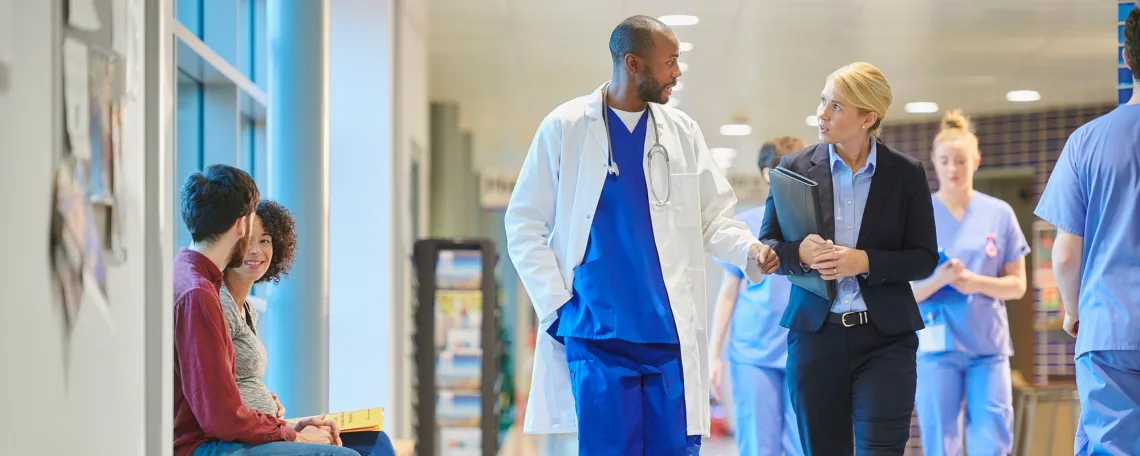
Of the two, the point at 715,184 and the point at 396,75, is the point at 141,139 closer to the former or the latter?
the point at 715,184

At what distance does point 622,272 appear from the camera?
2.98 m

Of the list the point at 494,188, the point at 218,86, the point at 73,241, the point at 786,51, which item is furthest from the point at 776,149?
the point at 494,188

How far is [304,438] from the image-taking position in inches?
113

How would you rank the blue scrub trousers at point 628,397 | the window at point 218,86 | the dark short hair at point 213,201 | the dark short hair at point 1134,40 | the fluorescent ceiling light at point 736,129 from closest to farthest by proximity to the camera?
1. the dark short hair at point 213,201
2. the dark short hair at point 1134,40
3. the blue scrub trousers at point 628,397
4. the window at point 218,86
5. the fluorescent ceiling light at point 736,129

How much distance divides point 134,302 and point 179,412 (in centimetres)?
45

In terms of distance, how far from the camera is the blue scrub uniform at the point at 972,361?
4.51m

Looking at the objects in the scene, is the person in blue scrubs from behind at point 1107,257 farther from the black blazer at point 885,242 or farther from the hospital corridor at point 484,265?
the black blazer at point 885,242

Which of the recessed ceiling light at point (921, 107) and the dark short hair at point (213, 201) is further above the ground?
the recessed ceiling light at point (921, 107)

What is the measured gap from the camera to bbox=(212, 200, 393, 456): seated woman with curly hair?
9.58 feet

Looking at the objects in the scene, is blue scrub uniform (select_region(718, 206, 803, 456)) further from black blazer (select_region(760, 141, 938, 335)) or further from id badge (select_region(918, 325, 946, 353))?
black blazer (select_region(760, 141, 938, 335))

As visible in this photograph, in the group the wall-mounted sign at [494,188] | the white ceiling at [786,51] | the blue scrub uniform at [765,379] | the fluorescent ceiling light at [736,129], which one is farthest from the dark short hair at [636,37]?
the wall-mounted sign at [494,188]

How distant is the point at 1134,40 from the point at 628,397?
1415 mm

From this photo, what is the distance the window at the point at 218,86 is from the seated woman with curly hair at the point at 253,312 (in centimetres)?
114

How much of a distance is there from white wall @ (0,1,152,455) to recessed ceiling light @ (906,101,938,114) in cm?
969
